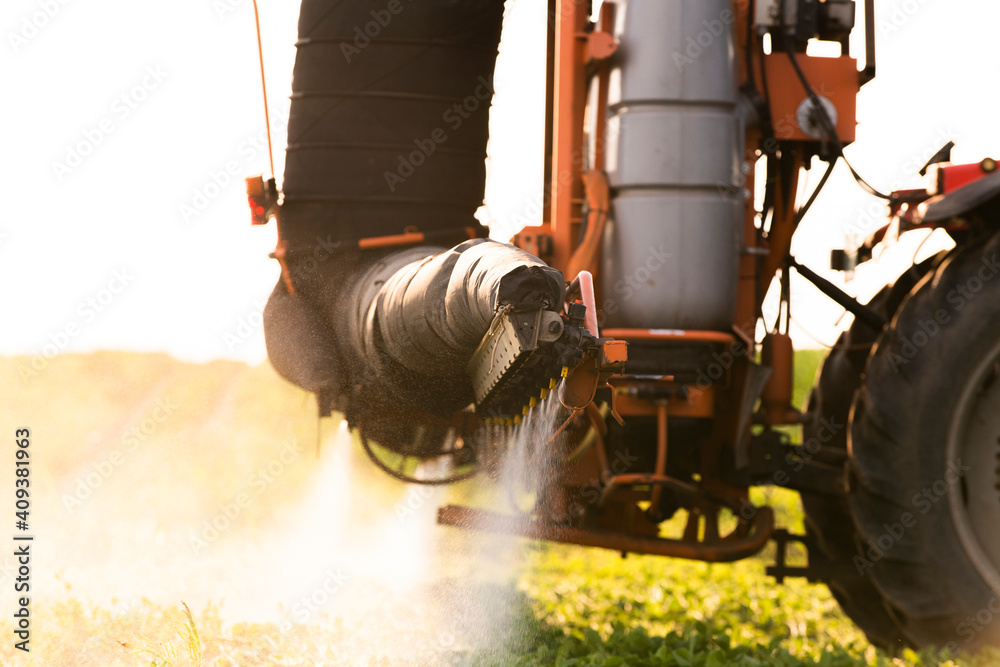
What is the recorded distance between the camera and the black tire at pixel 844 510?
13.3ft

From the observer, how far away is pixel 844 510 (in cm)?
401

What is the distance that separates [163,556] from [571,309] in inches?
130

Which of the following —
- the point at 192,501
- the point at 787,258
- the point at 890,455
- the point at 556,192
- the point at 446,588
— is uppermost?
the point at 556,192

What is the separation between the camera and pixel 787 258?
13.0ft

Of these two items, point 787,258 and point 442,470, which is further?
point 442,470

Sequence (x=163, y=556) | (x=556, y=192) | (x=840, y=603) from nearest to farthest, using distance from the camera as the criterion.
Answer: (x=556, y=192)
(x=840, y=603)
(x=163, y=556)

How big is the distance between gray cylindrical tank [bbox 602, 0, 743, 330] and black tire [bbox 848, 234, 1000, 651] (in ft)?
2.36

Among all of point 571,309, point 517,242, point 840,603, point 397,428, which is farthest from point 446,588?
point 571,309

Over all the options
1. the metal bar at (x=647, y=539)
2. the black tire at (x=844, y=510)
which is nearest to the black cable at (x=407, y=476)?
the metal bar at (x=647, y=539)

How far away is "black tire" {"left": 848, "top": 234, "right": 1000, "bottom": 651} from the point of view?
10.4ft

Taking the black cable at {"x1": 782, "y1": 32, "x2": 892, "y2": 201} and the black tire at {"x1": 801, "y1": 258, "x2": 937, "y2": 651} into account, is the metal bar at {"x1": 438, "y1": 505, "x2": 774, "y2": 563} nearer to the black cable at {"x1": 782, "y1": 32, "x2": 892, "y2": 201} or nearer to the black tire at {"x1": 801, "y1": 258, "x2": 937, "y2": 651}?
the black tire at {"x1": 801, "y1": 258, "x2": 937, "y2": 651}

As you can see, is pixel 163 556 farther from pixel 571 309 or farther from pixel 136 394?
pixel 571 309

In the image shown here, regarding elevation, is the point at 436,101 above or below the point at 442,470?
above

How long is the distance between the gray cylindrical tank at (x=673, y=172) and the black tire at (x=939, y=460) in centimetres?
72
